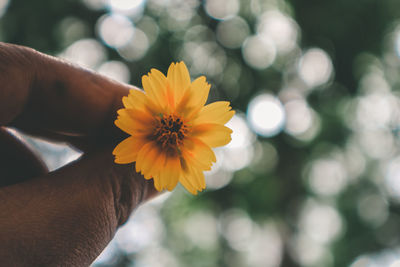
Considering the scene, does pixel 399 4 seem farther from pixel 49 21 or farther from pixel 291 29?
pixel 49 21

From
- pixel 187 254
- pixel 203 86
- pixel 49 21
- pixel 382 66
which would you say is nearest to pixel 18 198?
pixel 203 86

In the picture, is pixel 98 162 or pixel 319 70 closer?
pixel 98 162

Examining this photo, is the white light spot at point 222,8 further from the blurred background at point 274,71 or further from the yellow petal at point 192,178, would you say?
the yellow petal at point 192,178

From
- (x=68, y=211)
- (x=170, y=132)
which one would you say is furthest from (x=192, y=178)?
(x=68, y=211)

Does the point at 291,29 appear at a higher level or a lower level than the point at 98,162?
lower

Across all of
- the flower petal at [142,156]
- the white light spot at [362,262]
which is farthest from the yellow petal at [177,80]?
the white light spot at [362,262]

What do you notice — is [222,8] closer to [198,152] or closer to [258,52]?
[258,52]
